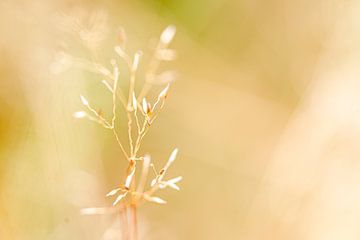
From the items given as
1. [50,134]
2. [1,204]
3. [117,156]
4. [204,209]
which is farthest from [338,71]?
[1,204]

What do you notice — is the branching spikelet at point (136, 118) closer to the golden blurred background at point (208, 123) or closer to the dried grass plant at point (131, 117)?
the dried grass plant at point (131, 117)

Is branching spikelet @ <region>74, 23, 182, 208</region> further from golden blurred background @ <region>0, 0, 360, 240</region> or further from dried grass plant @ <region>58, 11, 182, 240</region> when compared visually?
golden blurred background @ <region>0, 0, 360, 240</region>

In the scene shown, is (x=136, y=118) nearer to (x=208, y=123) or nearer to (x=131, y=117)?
(x=131, y=117)

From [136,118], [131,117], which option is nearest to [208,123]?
[131,117]

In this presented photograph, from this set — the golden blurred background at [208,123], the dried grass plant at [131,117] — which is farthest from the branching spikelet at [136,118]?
the golden blurred background at [208,123]

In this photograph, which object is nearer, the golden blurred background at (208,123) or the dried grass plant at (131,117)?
the dried grass plant at (131,117)

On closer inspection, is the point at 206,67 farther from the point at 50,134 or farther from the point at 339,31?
the point at 50,134

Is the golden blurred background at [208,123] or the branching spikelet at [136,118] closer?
the branching spikelet at [136,118]
